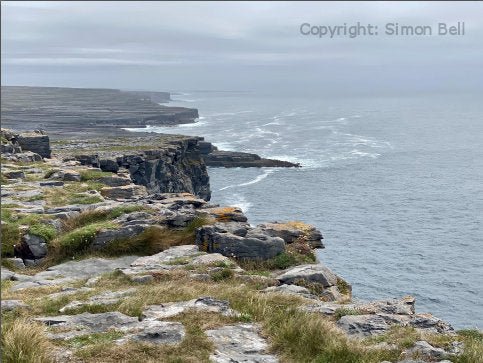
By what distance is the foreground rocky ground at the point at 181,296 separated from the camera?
9367mm

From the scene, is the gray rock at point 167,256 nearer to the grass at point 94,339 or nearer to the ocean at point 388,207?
the grass at point 94,339

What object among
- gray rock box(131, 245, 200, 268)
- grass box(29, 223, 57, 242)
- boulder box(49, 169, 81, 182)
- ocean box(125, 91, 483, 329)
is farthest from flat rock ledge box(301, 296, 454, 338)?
ocean box(125, 91, 483, 329)

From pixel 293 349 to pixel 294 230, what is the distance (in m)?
10.8

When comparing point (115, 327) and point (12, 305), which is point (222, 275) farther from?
point (12, 305)

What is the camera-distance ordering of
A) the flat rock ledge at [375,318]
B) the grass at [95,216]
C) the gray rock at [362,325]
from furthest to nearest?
the grass at [95,216] < the flat rock ledge at [375,318] < the gray rock at [362,325]

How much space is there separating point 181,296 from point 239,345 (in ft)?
9.62

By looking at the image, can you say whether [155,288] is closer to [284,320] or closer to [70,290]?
[70,290]

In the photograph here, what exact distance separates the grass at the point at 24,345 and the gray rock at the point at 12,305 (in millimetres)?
3097

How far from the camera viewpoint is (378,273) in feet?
184

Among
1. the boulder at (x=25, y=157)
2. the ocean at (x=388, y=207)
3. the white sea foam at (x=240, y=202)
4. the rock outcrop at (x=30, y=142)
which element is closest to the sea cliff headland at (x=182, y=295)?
the boulder at (x=25, y=157)

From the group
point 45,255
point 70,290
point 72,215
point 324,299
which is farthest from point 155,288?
point 72,215

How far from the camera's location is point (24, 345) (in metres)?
8.20

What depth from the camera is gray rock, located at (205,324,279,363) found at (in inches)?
369

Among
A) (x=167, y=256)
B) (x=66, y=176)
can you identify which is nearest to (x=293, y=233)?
(x=167, y=256)
